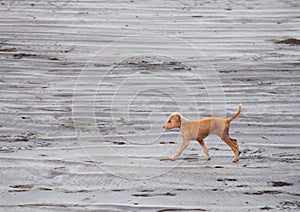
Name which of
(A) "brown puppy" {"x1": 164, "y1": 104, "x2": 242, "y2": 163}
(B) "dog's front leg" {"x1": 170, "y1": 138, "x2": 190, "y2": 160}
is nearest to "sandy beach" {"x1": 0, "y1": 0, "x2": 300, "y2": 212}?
(B) "dog's front leg" {"x1": 170, "y1": 138, "x2": 190, "y2": 160}

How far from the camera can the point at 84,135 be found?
11.1 feet

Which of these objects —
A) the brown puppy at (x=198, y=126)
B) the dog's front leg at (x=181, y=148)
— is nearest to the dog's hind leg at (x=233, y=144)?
the brown puppy at (x=198, y=126)

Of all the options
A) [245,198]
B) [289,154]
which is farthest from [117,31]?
[245,198]

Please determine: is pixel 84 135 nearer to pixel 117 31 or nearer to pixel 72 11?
pixel 117 31

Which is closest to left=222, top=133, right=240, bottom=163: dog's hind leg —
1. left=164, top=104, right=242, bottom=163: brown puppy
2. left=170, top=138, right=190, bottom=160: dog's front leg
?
left=164, top=104, right=242, bottom=163: brown puppy

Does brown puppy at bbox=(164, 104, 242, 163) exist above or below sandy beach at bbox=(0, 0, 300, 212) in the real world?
above

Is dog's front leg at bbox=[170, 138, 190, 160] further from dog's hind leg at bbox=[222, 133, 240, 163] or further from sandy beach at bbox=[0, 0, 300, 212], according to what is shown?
dog's hind leg at bbox=[222, 133, 240, 163]

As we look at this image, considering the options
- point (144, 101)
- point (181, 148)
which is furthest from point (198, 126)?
point (144, 101)

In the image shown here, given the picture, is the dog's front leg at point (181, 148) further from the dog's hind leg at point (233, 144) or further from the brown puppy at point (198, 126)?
the dog's hind leg at point (233, 144)

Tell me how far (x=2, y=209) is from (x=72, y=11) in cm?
367

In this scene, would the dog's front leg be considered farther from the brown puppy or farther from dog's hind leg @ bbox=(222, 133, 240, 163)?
dog's hind leg @ bbox=(222, 133, 240, 163)

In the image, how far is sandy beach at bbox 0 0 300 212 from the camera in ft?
8.78

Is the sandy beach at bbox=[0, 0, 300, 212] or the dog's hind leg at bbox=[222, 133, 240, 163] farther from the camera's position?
the dog's hind leg at bbox=[222, 133, 240, 163]

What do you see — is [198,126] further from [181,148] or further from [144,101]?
[144,101]
